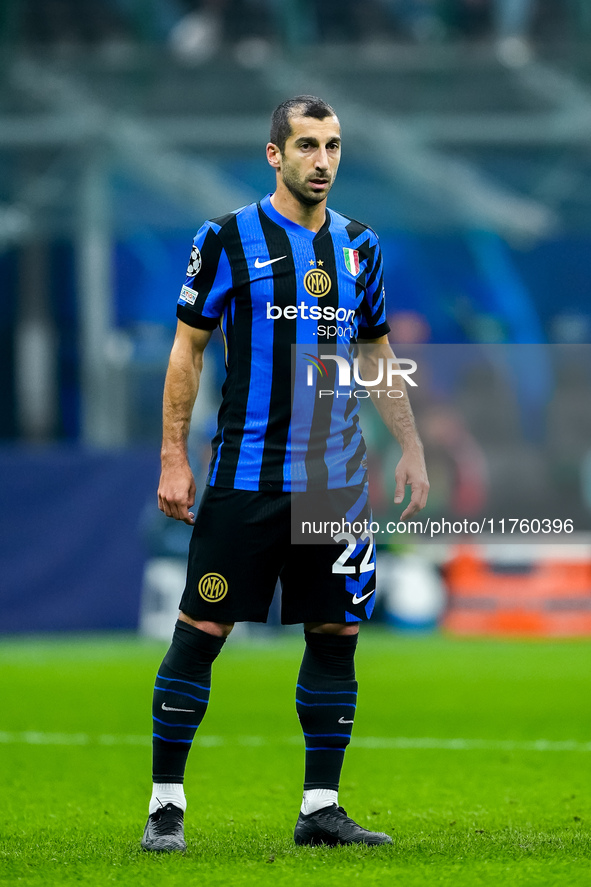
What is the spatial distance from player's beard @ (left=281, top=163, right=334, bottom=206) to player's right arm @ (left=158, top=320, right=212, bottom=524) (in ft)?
1.50

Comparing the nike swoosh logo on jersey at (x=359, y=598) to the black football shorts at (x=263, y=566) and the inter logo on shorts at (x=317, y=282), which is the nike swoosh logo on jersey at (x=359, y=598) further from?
the inter logo on shorts at (x=317, y=282)

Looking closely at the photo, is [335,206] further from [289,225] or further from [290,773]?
[289,225]

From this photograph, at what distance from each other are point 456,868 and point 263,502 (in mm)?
1064

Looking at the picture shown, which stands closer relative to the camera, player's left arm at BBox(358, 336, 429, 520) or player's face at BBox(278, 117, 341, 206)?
player's face at BBox(278, 117, 341, 206)

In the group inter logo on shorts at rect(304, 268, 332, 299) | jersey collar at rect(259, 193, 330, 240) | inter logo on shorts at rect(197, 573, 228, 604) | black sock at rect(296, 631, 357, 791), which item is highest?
jersey collar at rect(259, 193, 330, 240)

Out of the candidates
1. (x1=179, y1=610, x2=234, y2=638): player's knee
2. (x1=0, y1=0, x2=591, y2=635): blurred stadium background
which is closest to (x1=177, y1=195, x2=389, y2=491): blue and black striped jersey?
(x1=179, y1=610, x2=234, y2=638): player's knee

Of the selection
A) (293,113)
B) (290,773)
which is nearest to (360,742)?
(290,773)

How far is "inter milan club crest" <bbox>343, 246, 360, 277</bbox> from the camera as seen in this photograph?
12.6 feet

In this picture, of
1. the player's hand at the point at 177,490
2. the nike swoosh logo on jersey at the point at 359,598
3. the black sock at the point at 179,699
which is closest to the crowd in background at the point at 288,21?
the player's hand at the point at 177,490

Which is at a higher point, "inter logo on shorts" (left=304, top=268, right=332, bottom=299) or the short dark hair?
the short dark hair

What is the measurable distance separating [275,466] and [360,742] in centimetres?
255

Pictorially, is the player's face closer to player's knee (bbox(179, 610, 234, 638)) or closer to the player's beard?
the player's beard

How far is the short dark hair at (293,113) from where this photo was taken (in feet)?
12.3

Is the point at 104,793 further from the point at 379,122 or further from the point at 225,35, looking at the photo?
the point at 225,35
